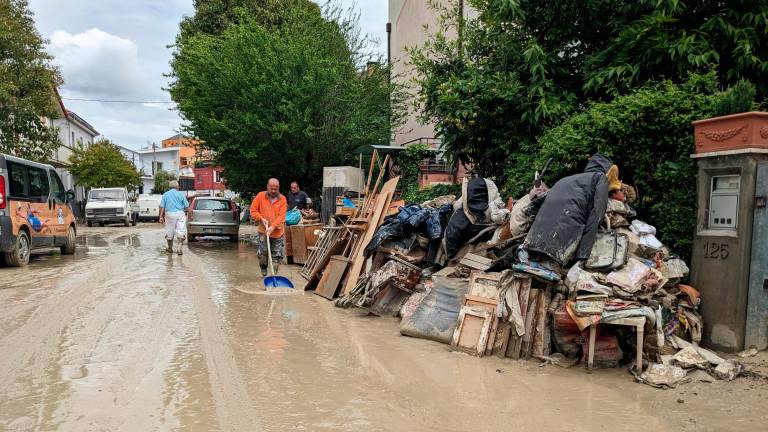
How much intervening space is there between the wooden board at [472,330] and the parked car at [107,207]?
2768 centimetres

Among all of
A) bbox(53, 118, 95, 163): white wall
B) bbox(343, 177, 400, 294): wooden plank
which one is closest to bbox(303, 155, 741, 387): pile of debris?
bbox(343, 177, 400, 294): wooden plank

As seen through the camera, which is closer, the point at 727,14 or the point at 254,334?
the point at 254,334

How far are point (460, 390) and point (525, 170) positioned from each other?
4508mm

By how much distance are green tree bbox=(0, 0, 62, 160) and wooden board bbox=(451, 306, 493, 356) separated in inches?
811

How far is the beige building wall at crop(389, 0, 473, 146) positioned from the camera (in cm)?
1939

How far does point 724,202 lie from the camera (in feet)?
17.7

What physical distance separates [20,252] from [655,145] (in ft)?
38.7

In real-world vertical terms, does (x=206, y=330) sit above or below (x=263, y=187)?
below

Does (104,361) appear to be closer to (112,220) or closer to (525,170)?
(525,170)

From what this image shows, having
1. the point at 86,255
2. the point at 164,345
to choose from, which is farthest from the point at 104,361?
the point at 86,255

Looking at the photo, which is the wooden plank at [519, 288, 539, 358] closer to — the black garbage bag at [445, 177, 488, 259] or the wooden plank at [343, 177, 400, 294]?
the black garbage bag at [445, 177, 488, 259]

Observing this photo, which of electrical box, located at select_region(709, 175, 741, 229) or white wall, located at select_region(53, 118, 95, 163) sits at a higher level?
white wall, located at select_region(53, 118, 95, 163)

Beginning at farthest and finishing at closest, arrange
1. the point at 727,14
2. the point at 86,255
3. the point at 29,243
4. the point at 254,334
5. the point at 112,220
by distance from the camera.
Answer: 1. the point at 112,220
2. the point at 86,255
3. the point at 29,243
4. the point at 727,14
5. the point at 254,334

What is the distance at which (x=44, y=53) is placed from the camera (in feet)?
73.5
